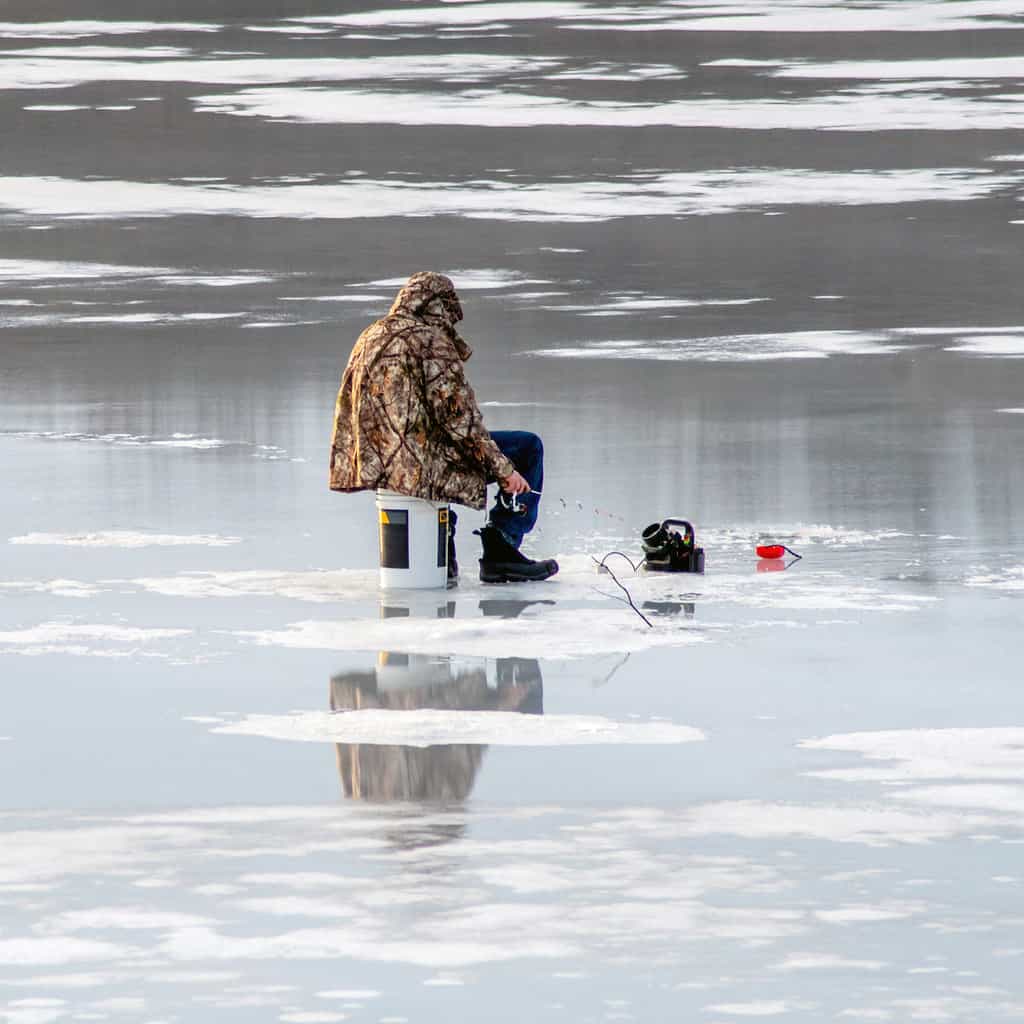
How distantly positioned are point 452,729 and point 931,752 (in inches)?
56.0

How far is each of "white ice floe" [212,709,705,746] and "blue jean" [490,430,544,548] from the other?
10.4 feet

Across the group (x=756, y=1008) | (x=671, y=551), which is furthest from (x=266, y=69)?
(x=756, y=1008)

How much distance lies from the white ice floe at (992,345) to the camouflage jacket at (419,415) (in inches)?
411

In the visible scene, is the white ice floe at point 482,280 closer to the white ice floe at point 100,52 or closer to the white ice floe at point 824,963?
the white ice floe at point 824,963

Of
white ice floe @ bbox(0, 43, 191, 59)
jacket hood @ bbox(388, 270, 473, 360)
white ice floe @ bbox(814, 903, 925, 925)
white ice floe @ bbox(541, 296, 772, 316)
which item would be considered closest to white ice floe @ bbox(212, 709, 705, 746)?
white ice floe @ bbox(814, 903, 925, 925)

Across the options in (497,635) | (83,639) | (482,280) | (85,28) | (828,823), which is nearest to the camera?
(828,823)

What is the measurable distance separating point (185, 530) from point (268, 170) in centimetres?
2326

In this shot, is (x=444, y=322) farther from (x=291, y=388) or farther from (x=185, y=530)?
(x=291, y=388)

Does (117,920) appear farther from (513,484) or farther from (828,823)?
(513,484)

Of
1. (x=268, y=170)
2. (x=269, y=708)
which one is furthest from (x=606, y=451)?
(x=268, y=170)

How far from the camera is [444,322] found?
36.4 ft

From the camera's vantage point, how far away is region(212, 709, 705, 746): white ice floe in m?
7.70

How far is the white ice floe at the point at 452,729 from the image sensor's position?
7.70m

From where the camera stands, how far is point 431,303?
11047 mm
